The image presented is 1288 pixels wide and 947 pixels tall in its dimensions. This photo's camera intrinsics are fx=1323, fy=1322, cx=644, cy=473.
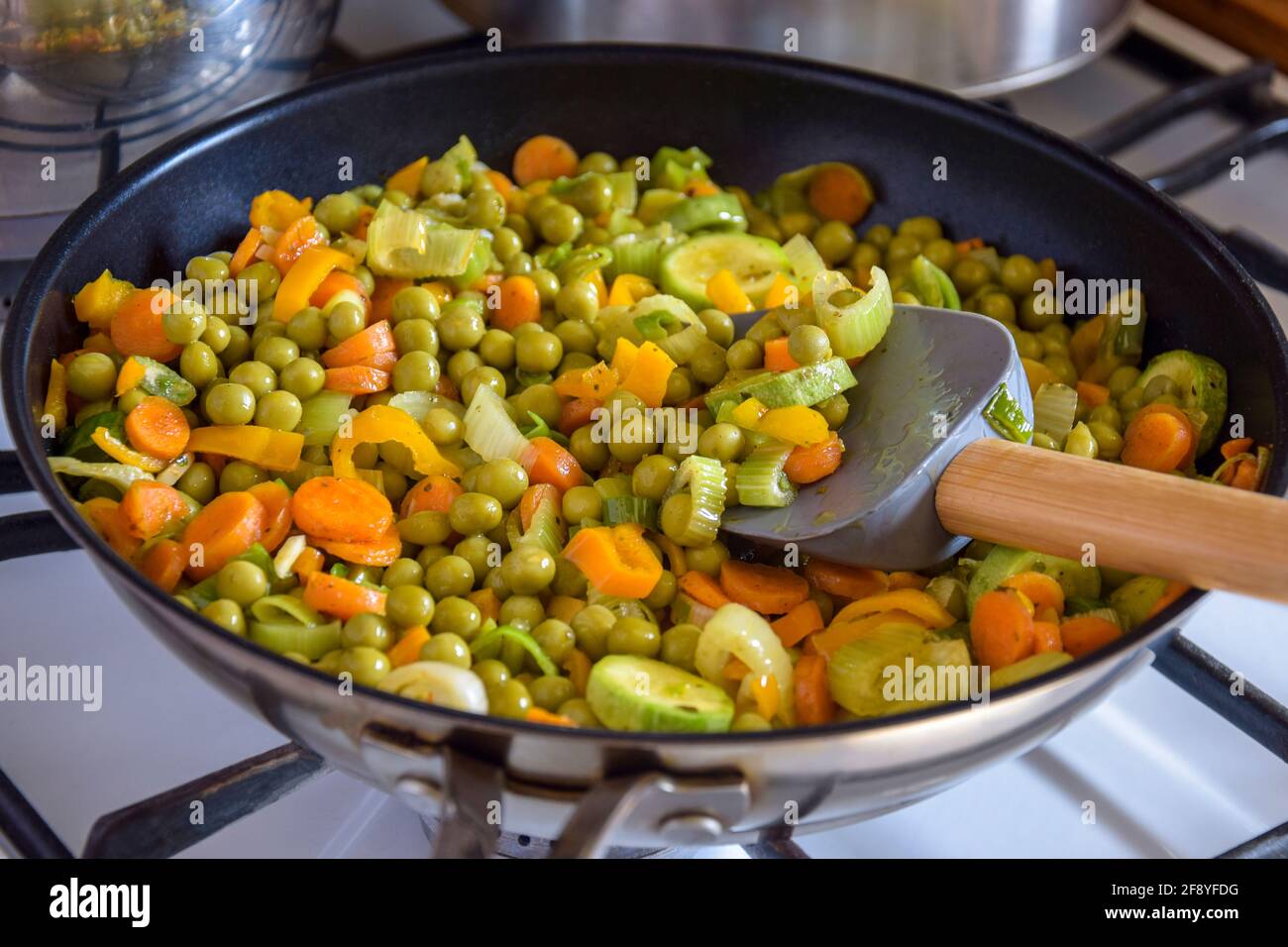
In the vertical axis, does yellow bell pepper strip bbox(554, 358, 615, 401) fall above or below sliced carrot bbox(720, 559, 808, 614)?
above

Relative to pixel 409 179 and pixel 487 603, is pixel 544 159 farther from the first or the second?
pixel 487 603

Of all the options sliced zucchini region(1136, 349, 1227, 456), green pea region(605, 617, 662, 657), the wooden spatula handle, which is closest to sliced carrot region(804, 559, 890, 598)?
the wooden spatula handle

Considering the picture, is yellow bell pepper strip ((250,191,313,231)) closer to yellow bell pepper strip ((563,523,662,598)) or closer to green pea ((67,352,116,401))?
green pea ((67,352,116,401))

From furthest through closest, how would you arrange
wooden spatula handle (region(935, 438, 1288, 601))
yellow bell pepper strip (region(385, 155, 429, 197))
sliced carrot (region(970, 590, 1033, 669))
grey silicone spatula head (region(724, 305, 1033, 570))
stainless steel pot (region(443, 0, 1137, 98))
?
stainless steel pot (region(443, 0, 1137, 98)), yellow bell pepper strip (region(385, 155, 429, 197)), grey silicone spatula head (region(724, 305, 1033, 570)), sliced carrot (region(970, 590, 1033, 669)), wooden spatula handle (region(935, 438, 1288, 601))

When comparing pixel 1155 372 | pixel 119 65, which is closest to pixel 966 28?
pixel 1155 372

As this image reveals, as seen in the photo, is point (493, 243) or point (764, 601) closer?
point (764, 601)

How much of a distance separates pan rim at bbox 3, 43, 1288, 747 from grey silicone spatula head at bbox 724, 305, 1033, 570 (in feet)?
0.97

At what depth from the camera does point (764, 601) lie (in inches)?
56.0

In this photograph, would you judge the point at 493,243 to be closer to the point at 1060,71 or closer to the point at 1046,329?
the point at 1046,329

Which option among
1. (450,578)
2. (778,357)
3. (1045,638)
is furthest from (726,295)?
(1045,638)

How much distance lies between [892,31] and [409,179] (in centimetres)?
Answer: 85

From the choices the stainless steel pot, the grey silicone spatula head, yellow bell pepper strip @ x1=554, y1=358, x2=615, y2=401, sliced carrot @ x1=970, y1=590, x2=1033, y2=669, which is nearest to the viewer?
sliced carrot @ x1=970, y1=590, x2=1033, y2=669

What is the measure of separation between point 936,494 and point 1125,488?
8.2 inches

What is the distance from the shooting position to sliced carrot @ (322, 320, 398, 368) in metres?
1.65
